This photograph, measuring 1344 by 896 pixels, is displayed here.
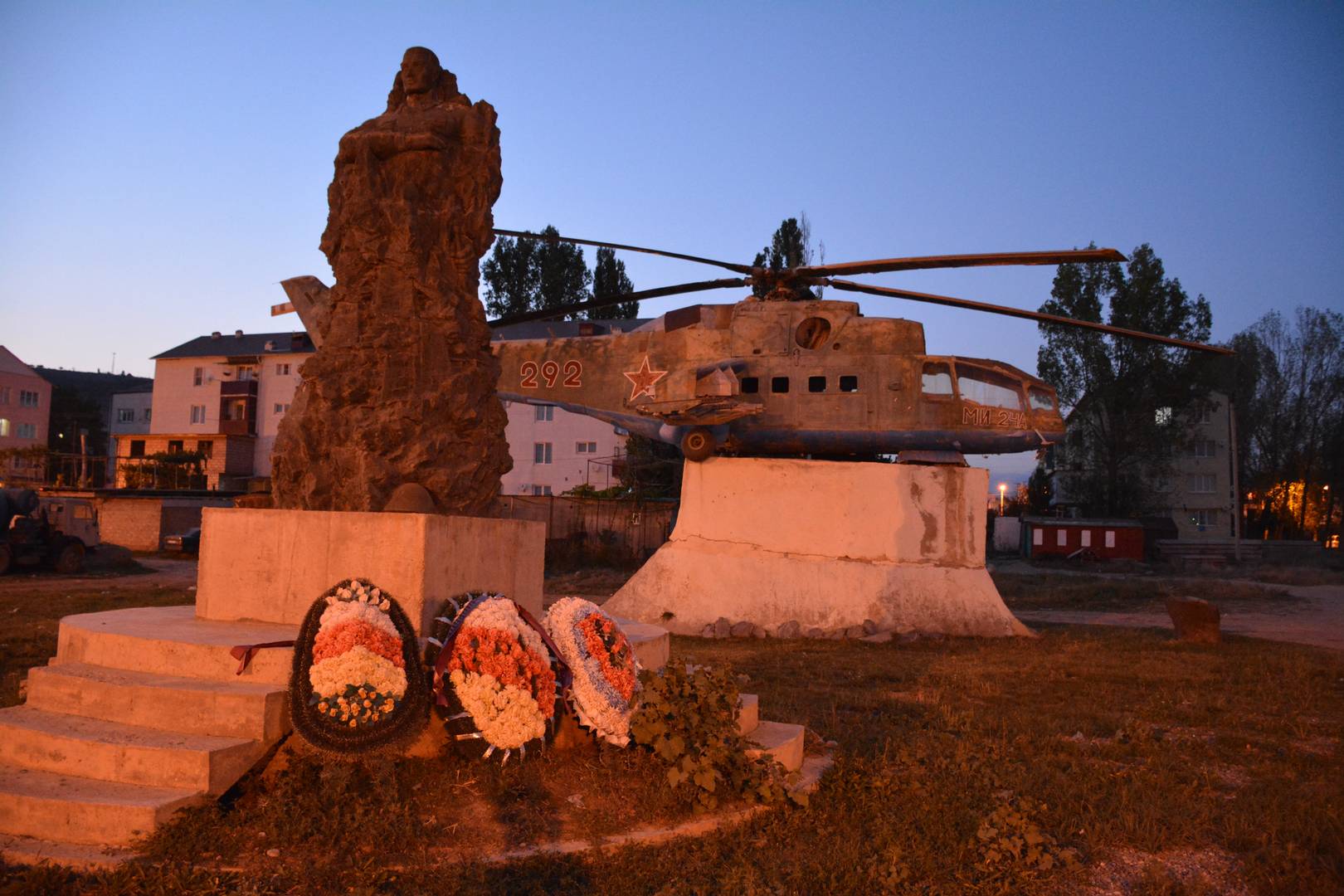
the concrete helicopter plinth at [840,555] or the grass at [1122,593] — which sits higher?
the concrete helicopter plinth at [840,555]

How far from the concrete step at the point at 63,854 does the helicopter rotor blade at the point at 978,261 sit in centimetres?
1281

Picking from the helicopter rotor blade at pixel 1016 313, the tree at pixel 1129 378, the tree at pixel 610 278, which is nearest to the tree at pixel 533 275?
the tree at pixel 610 278

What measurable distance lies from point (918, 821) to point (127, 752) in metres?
4.30

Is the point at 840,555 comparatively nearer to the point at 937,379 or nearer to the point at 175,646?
the point at 937,379

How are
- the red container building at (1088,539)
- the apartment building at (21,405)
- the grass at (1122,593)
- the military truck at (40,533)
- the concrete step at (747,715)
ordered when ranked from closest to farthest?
1. the concrete step at (747,715)
2. the grass at (1122,593)
3. the military truck at (40,533)
4. the red container building at (1088,539)
5. the apartment building at (21,405)

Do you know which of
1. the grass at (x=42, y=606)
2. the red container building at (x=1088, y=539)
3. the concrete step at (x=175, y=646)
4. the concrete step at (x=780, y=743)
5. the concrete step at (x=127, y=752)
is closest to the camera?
the concrete step at (x=127, y=752)

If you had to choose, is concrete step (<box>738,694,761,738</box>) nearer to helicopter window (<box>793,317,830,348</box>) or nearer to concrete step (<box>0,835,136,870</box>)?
concrete step (<box>0,835,136,870</box>)

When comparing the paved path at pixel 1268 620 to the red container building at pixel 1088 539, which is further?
the red container building at pixel 1088 539

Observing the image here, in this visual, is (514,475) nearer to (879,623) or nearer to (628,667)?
(879,623)

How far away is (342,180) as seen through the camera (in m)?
7.81

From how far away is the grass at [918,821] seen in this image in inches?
177

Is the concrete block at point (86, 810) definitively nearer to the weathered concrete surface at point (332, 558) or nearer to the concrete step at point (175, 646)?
the concrete step at point (175, 646)

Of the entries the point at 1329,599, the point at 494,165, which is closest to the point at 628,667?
the point at 494,165

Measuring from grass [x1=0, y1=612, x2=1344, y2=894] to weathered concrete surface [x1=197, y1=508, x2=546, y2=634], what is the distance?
4.18ft
